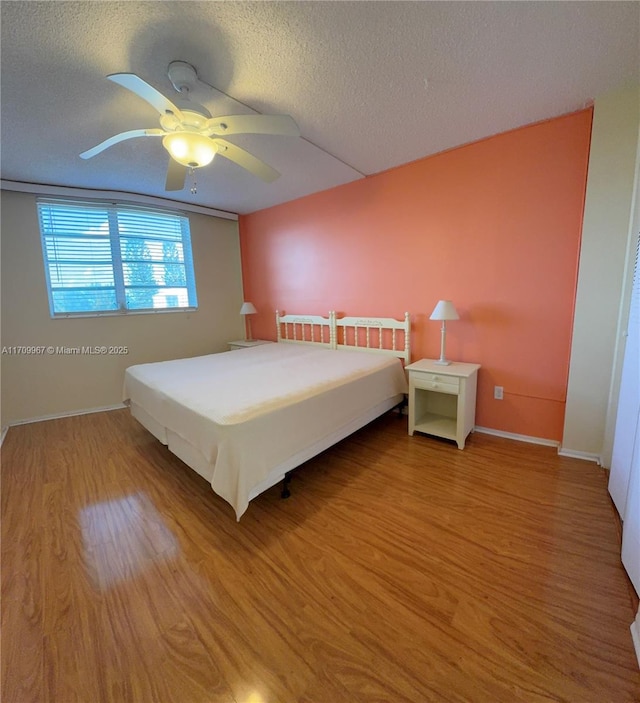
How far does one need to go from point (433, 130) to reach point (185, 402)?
8.67ft

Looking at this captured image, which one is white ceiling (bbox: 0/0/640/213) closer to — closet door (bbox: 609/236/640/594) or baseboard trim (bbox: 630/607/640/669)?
closet door (bbox: 609/236/640/594)

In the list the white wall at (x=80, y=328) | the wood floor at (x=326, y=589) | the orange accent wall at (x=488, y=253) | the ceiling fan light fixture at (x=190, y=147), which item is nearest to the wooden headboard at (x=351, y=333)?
the orange accent wall at (x=488, y=253)

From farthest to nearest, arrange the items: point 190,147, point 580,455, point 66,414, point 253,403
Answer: point 66,414 < point 580,455 < point 253,403 < point 190,147

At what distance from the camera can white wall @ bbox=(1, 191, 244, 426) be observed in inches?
124

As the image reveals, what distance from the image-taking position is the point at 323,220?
11.8 ft

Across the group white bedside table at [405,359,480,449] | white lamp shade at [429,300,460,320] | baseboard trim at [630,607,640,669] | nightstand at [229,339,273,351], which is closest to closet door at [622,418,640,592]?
baseboard trim at [630,607,640,669]

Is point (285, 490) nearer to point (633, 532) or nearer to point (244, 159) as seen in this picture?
point (633, 532)

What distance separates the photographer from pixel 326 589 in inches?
53.1

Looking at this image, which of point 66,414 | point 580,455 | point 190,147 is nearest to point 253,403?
point 190,147

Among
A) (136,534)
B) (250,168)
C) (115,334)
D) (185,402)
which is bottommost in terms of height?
(136,534)

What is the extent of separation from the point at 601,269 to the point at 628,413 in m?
1.01

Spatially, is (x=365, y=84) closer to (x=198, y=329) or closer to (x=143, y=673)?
(x=143, y=673)

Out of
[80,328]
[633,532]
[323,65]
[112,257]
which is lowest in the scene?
[633,532]

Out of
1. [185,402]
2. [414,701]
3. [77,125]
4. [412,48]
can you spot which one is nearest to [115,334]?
[77,125]
